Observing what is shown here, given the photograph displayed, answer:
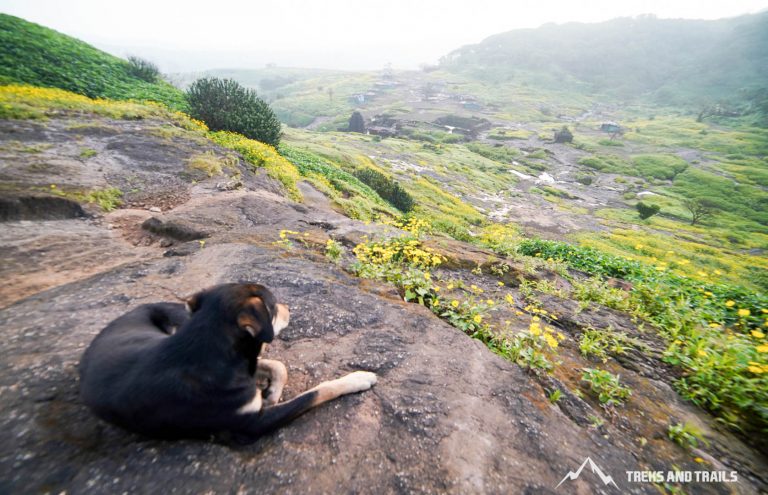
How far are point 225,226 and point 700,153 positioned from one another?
95.1 m

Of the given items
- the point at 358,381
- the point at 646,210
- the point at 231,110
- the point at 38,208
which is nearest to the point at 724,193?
the point at 646,210

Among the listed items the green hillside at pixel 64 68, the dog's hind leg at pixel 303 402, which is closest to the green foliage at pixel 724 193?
the dog's hind leg at pixel 303 402

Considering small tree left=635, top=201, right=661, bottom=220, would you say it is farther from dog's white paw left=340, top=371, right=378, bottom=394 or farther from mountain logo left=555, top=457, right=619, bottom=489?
dog's white paw left=340, top=371, right=378, bottom=394

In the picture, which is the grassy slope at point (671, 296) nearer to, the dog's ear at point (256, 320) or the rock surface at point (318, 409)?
the rock surface at point (318, 409)

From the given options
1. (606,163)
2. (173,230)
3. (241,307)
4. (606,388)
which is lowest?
(606,163)

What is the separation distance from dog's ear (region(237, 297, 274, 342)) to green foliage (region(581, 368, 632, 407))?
12.5 feet

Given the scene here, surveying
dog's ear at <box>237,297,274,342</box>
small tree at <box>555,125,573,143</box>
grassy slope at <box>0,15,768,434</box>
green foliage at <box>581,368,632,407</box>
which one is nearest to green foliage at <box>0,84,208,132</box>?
grassy slope at <box>0,15,768,434</box>

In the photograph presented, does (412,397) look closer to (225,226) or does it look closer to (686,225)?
(225,226)

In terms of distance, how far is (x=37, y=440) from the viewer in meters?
2.28

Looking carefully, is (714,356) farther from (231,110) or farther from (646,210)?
(646,210)

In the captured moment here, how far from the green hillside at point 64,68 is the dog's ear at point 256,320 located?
20.7m

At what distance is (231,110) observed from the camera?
17.4 meters

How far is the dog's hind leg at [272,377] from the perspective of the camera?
116 inches

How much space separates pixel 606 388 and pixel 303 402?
3542mm
